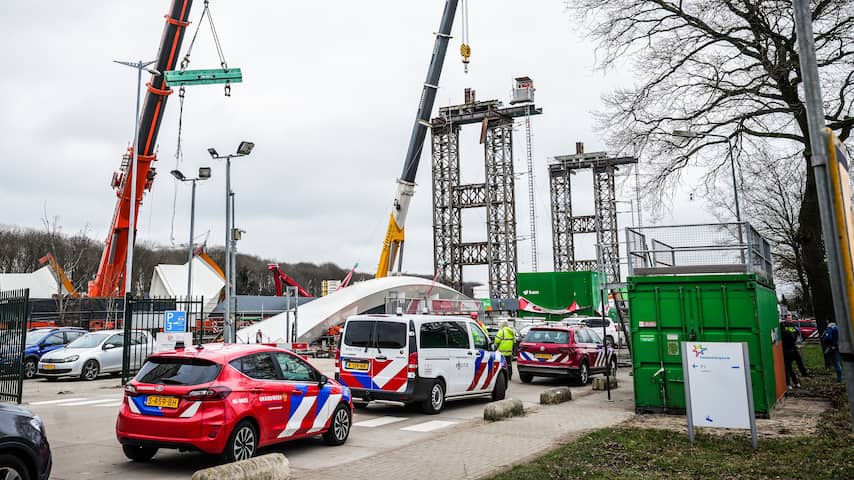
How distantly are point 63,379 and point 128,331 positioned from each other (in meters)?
3.98

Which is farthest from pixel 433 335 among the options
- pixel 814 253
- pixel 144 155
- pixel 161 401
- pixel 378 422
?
pixel 144 155

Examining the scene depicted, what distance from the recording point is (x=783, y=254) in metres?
48.2

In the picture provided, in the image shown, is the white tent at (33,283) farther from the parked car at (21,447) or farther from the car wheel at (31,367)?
the parked car at (21,447)

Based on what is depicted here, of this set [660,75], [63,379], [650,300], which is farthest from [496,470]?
[63,379]

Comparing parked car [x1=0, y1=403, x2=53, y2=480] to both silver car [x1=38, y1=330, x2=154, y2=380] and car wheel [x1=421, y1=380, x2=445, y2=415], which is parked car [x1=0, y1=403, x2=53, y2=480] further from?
silver car [x1=38, y1=330, x2=154, y2=380]

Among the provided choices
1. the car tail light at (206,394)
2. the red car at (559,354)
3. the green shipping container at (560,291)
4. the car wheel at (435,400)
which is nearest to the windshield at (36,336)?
the car wheel at (435,400)

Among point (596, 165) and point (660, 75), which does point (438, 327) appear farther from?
point (596, 165)

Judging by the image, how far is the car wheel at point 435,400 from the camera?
1320cm

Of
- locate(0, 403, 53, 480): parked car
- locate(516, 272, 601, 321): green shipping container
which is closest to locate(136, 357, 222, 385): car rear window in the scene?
locate(0, 403, 53, 480): parked car

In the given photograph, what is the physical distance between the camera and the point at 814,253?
18031 mm

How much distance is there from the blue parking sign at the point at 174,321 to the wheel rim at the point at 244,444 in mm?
13028

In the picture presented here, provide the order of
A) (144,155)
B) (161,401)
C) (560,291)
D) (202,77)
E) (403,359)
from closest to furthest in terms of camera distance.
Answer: (161,401)
(403,359)
(202,77)
(144,155)
(560,291)

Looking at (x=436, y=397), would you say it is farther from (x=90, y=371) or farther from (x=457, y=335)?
(x=90, y=371)

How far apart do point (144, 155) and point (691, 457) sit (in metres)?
28.8
